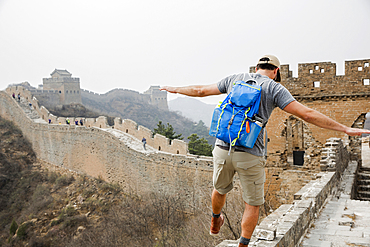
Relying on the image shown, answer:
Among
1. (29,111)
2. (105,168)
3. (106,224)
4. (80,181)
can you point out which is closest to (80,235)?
(106,224)

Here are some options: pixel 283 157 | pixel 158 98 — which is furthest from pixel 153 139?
pixel 158 98

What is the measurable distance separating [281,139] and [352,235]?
294 inches

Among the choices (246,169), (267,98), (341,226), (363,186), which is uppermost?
(267,98)


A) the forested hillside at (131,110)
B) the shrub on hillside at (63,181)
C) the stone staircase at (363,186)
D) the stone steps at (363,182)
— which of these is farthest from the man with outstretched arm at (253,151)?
the forested hillside at (131,110)

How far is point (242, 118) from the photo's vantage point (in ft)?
7.75

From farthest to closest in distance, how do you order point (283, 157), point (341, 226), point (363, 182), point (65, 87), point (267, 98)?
point (65, 87) < point (283, 157) < point (363, 182) < point (341, 226) < point (267, 98)

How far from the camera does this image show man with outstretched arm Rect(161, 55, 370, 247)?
2.39 m

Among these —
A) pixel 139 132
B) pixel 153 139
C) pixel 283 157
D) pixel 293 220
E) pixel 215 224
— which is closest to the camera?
pixel 215 224

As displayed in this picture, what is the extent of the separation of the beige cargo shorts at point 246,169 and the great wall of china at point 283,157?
2.35 ft

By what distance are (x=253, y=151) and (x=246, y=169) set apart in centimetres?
15

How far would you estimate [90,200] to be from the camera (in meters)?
17.0

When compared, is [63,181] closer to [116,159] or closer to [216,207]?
[116,159]

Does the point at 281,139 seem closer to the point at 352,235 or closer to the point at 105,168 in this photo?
the point at 352,235

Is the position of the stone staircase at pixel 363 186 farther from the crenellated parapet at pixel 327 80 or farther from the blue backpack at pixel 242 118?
the blue backpack at pixel 242 118
